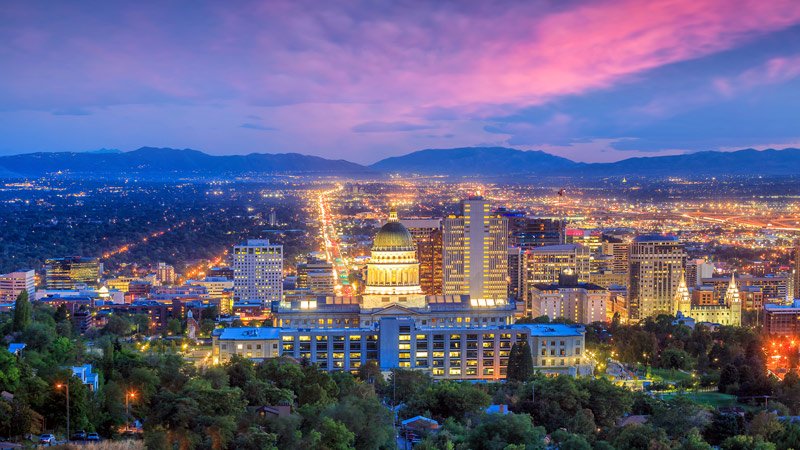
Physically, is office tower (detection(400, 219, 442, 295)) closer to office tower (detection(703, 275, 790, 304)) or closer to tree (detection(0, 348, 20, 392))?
office tower (detection(703, 275, 790, 304))

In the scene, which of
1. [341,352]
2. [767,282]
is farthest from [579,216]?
[341,352]

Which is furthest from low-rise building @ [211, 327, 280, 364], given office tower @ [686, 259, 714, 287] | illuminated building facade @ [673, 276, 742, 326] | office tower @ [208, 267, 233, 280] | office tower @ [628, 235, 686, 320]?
office tower @ [686, 259, 714, 287]

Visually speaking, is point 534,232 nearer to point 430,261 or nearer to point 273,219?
point 430,261

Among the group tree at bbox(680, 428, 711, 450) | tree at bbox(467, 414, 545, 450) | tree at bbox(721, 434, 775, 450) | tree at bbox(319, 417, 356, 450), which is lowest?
tree at bbox(721, 434, 775, 450)

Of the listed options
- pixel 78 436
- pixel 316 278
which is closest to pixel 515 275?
pixel 316 278

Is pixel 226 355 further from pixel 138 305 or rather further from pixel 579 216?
pixel 579 216

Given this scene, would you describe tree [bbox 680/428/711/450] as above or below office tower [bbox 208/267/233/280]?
above
